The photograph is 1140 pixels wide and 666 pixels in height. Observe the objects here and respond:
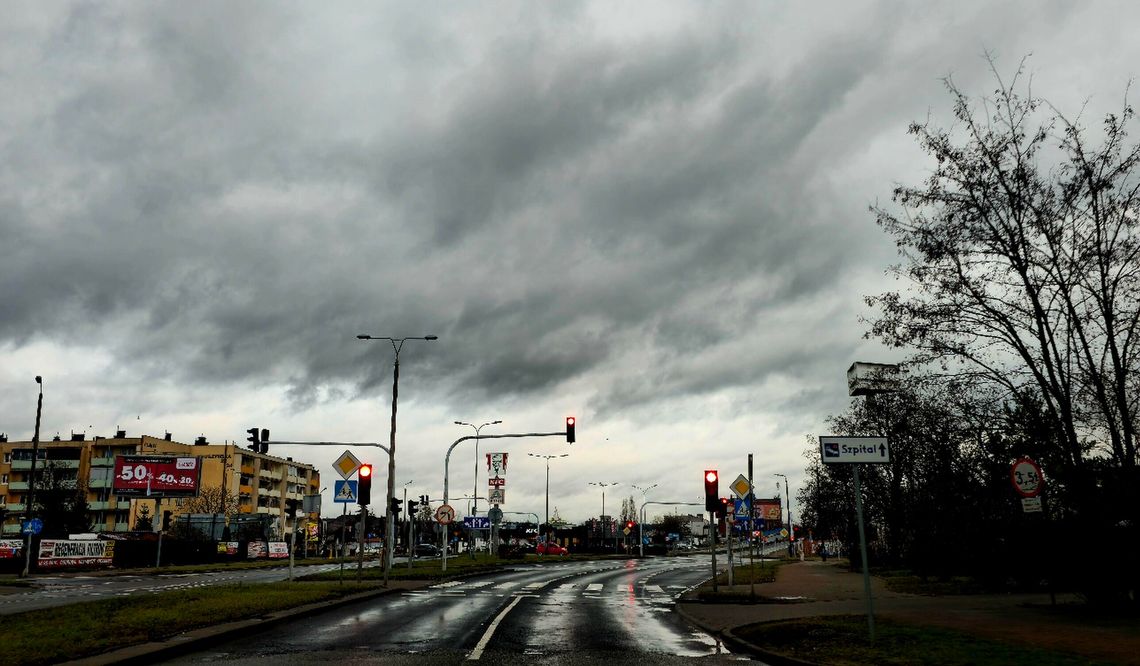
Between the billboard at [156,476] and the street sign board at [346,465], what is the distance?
43911mm

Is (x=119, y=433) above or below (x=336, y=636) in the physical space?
above

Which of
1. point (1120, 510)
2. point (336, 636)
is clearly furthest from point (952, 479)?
point (336, 636)

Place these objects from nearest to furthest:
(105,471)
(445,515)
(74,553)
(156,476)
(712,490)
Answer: (712,490)
(445,515)
(74,553)
(156,476)
(105,471)

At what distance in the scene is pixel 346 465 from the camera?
25500mm

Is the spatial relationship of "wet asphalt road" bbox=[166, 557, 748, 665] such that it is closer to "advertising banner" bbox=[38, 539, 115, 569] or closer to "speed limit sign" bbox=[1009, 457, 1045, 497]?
"speed limit sign" bbox=[1009, 457, 1045, 497]

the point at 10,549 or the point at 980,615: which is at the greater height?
the point at 10,549

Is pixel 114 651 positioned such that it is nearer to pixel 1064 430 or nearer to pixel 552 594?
pixel 552 594

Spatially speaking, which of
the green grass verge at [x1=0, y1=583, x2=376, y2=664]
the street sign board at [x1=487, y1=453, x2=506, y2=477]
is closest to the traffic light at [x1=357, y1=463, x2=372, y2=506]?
the green grass verge at [x1=0, y1=583, x2=376, y2=664]

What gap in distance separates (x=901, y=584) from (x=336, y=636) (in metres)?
23.1

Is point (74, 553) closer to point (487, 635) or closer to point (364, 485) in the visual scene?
point (364, 485)

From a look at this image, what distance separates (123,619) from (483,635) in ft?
21.0

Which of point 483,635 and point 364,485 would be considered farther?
point 364,485

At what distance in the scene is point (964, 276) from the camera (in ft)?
56.7

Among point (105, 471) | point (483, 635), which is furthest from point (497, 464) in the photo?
point (105, 471)
